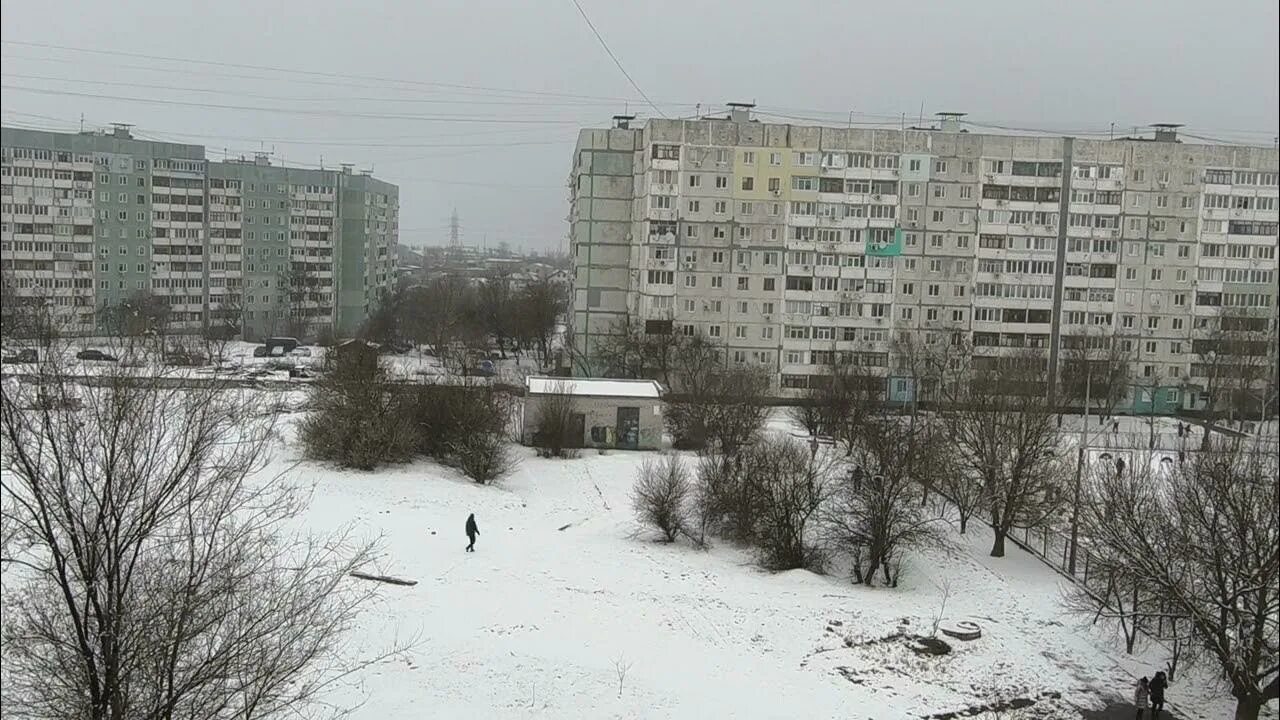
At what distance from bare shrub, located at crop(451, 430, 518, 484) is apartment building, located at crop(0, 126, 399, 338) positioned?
1956 centimetres

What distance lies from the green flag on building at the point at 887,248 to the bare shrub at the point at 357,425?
18.0 meters

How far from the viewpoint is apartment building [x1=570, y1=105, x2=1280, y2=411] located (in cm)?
3191

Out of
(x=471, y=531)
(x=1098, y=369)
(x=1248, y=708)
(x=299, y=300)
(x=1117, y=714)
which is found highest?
(x=299, y=300)

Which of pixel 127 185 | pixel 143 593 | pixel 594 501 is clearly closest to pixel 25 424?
pixel 143 593

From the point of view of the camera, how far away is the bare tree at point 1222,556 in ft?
29.6

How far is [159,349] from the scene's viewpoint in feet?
25.4

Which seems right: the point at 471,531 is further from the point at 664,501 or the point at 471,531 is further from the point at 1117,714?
the point at 1117,714

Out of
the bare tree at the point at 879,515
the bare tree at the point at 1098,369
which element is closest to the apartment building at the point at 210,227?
the bare tree at the point at 879,515

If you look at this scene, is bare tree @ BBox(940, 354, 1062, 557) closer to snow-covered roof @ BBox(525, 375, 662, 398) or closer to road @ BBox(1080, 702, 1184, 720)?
road @ BBox(1080, 702, 1184, 720)

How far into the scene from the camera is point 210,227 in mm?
43812

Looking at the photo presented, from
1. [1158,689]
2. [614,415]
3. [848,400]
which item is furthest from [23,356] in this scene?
[848,400]

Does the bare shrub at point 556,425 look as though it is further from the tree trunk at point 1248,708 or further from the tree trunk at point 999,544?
the tree trunk at point 1248,708

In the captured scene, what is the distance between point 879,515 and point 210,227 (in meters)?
38.2

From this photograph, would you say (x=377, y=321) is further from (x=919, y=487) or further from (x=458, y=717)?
(x=458, y=717)
